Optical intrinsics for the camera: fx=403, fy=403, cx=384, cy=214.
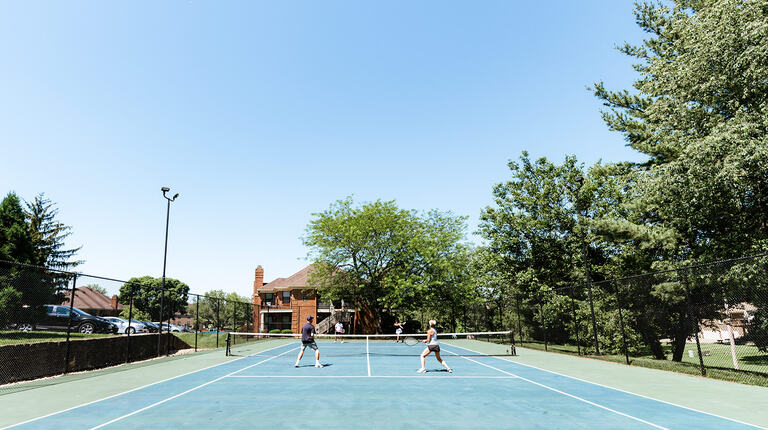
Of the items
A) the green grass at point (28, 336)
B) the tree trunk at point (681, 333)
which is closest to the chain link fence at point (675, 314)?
the tree trunk at point (681, 333)

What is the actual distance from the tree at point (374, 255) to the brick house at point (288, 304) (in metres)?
9.42

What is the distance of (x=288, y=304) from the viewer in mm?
56219

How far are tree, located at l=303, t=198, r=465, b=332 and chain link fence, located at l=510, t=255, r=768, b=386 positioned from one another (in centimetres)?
1231

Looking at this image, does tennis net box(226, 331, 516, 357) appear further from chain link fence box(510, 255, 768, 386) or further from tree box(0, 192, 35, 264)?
tree box(0, 192, 35, 264)

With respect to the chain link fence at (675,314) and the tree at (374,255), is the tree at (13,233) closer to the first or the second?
the tree at (374,255)

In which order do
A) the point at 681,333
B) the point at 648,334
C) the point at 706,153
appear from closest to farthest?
the point at 706,153 → the point at 681,333 → the point at 648,334

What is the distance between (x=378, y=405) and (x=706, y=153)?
613 inches

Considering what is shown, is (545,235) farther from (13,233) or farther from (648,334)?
(13,233)

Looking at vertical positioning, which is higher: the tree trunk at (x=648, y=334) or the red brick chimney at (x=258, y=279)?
the red brick chimney at (x=258, y=279)

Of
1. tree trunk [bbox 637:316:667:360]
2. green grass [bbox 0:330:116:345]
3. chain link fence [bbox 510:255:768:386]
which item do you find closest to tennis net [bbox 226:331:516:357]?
chain link fence [bbox 510:255:768:386]

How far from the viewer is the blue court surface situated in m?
7.06

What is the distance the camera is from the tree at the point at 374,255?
4028 centimetres

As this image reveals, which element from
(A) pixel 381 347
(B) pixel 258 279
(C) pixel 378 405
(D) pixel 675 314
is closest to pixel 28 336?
(C) pixel 378 405

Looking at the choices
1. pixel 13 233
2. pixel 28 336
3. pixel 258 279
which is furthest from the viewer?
pixel 258 279
